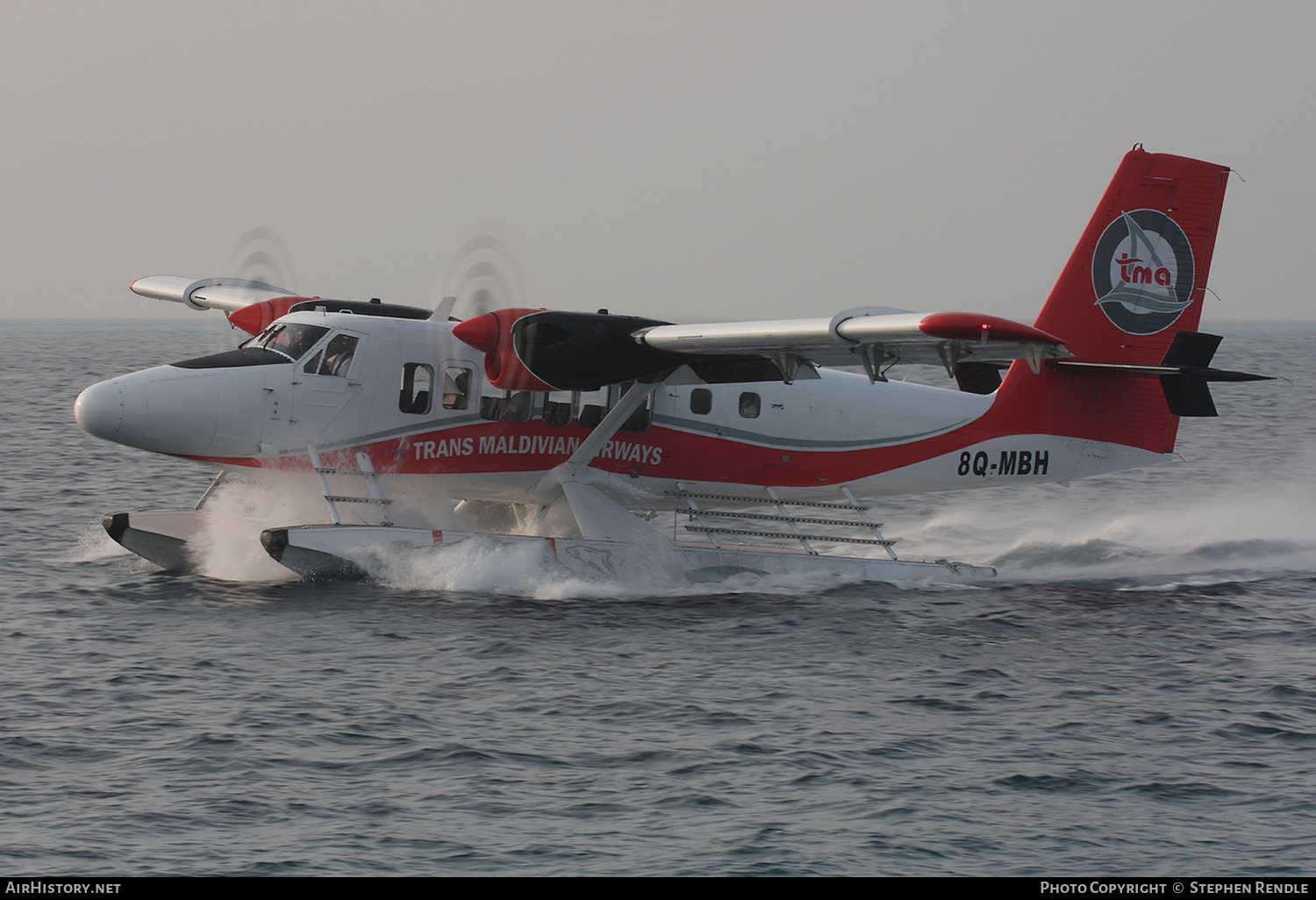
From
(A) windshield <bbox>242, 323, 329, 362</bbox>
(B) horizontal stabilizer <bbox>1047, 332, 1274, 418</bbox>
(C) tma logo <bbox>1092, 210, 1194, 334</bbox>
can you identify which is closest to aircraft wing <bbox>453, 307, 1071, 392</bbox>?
(A) windshield <bbox>242, 323, 329, 362</bbox>

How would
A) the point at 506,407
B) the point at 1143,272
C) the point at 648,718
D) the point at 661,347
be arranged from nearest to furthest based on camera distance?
the point at 648,718
the point at 661,347
the point at 506,407
the point at 1143,272

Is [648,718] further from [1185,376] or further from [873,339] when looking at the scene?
[1185,376]

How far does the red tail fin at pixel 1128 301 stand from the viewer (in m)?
17.8

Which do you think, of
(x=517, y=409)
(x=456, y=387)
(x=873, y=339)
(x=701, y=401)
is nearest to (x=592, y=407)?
(x=517, y=409)

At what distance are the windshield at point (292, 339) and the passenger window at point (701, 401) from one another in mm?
4833

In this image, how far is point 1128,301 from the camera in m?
17.8

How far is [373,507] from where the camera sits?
1573 centimetres

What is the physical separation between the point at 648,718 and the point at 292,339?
7547mm

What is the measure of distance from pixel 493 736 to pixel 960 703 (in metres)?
4.08

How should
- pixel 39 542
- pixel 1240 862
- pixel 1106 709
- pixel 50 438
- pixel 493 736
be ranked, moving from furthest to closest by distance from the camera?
pixel 50 438 → pixel 39 542 → pixel 1106 709 → pixel 493 736 → pixel 1240 862

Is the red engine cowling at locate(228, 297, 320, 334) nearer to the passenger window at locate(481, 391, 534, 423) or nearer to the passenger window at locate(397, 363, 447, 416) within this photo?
the passenger window at locate(397, 363, 447, 416)

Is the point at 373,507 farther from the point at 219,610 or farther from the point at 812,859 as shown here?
the point at 812,859

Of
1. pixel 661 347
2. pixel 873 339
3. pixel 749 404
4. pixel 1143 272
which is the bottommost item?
pixel 749 404
